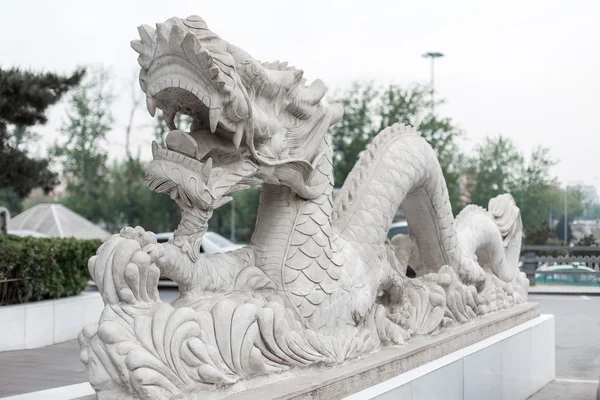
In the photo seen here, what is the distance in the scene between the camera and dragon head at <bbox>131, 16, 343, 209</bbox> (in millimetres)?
2408

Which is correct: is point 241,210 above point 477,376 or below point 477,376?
above

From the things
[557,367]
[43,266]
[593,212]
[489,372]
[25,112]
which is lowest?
[557,367]

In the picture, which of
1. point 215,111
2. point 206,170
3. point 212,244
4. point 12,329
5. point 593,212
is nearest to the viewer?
point 215,111

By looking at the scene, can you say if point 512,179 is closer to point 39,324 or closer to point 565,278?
point 565,278

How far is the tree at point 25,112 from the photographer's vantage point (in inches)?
309

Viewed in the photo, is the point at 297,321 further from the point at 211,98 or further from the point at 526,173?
the point at 526,173

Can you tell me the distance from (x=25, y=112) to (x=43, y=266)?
6.53 ft

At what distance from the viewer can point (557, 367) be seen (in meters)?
6.54

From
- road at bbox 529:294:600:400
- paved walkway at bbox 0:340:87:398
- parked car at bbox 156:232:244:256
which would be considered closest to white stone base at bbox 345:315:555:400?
road at bbox 529:294:600:400

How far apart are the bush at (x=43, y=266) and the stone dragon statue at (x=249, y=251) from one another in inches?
164

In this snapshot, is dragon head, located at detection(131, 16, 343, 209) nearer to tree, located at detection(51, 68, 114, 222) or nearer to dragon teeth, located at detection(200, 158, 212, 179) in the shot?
dragon teeth, located at detection(200, 158, 212, 179)

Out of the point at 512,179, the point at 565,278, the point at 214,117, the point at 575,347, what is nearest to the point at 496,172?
the point at 512,179

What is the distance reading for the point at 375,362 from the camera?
10.2 feet

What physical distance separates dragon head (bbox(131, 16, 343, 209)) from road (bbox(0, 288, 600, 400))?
2.85 metres
